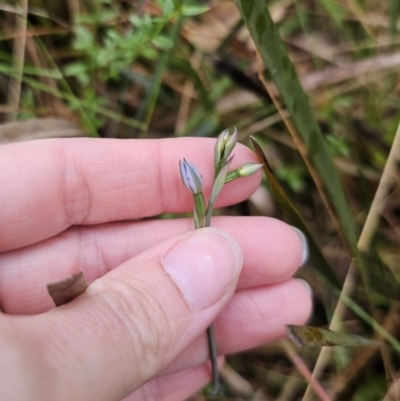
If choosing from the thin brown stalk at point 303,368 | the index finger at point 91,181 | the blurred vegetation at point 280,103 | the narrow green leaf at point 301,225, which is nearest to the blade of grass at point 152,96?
the blurred vegetation at point 280,103

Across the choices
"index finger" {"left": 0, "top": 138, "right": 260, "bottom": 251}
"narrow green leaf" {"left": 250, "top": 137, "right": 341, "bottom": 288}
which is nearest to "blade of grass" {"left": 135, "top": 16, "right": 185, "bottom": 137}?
"index finger" {"left": 0, "top": 138, "right": 260, "bottom": 251}

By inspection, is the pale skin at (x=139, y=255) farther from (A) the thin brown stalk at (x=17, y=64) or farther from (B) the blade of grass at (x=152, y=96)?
(A) the thin brown stalk at (x=17, y=64)

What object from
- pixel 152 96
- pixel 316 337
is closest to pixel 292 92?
pixel 316 337

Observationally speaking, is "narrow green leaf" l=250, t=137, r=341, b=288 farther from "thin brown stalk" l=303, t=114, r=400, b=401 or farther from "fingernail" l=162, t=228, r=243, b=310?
"fingernail" l=162, t=228, r=243, b=310

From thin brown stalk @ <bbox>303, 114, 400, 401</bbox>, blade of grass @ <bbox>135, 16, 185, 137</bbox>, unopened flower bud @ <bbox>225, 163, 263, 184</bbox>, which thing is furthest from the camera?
blade of grass @ <bbox>135, 16, 185, 137</bbox>

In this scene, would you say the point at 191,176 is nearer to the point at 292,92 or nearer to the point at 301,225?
the point at 292,92
